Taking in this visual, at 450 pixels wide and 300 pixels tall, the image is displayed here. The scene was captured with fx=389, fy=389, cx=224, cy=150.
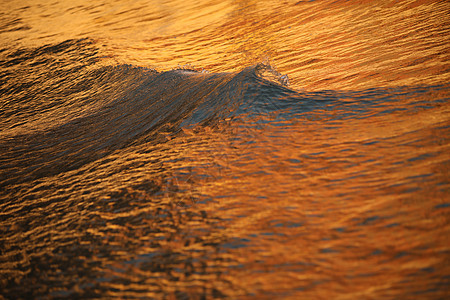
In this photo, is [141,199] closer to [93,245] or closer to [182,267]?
[93,245]

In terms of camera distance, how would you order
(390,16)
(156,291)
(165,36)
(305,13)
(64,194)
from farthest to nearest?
(165,36) → (305,13) → (390,16) → (64,194) → (156,291)

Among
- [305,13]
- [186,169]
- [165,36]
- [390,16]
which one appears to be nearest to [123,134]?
[186,169]

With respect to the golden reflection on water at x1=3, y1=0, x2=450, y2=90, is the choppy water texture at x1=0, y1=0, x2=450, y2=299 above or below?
below

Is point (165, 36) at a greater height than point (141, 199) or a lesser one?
greater

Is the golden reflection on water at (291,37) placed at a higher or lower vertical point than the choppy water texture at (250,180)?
higher

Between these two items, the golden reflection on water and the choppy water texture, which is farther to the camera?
the golden reflection on water

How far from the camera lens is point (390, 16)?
2.15 meters

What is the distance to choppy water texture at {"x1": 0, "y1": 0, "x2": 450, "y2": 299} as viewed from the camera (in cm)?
69

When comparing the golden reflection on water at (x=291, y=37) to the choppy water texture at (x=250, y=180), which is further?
the golden reflection on water at (x=291, y=37)

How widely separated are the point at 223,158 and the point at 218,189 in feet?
0.47

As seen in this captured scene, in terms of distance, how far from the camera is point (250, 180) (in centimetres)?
95

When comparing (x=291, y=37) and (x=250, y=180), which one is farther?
(x=291, y=37)

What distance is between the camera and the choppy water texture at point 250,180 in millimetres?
690

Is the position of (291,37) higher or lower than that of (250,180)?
higher
